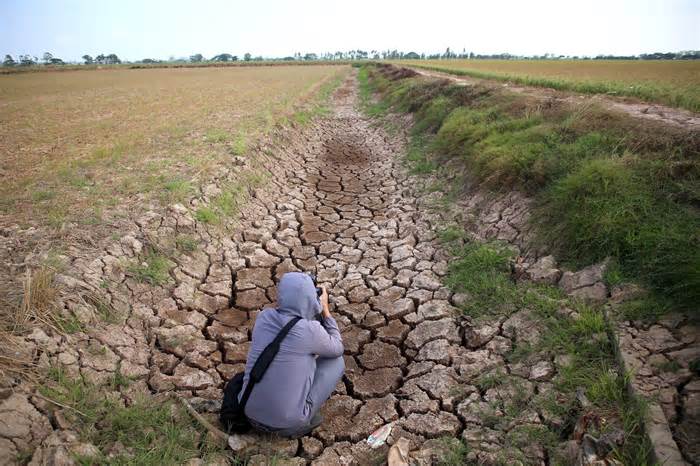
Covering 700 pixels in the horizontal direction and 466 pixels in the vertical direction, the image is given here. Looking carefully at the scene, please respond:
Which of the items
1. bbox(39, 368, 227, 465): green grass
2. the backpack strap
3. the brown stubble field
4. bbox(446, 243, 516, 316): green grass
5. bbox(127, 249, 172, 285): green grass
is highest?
the brown stubble field

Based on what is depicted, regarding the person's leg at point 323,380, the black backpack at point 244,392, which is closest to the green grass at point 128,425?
the black backpack at point 244,392

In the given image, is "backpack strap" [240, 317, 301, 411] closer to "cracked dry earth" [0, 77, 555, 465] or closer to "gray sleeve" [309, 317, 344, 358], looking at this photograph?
"gray sleeve" [309, 317, 344, 358]

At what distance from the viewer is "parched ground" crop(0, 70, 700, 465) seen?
2.43m

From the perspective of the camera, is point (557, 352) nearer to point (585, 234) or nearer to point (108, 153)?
point (585, 234)

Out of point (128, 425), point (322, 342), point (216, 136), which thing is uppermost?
point (216, 136)

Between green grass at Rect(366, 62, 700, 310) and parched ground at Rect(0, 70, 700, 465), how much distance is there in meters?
0.32

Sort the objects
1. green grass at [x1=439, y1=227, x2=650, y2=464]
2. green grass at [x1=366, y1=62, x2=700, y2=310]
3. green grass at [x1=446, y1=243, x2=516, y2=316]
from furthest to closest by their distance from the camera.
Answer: green grass at [x1=446, y1=243, x2=516, y2=316] → green grass at [x1=366, y1=62, x2=700, y2=310] → green grass at [x1=439, y1=227, x2=650, y2=464]

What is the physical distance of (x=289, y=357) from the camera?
2.30 meters

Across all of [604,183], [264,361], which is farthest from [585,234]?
[264,361]

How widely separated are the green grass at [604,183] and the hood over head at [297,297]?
2.46 metres

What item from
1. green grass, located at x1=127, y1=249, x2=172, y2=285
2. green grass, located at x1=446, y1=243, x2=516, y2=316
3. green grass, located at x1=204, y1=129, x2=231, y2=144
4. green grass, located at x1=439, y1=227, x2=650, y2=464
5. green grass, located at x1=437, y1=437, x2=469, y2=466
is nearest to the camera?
green grass, located at x1=439, y1=227, x2=650, y2=464

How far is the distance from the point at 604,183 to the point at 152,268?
461 centimetres

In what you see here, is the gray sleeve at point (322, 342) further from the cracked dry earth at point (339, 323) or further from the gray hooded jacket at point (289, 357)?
the cracked dry earth at point (339, 323)

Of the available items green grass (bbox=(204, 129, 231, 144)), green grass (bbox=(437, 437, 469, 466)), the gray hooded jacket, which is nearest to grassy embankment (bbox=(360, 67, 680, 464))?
green grass (bbox=(437, 437, 469, 466))
